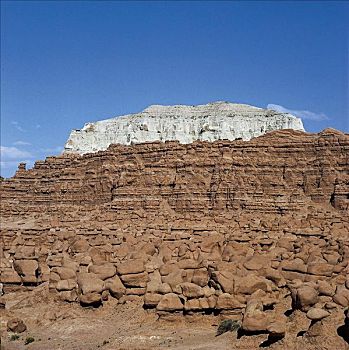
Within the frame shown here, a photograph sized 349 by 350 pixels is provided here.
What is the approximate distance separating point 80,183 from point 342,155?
2605 centimetres

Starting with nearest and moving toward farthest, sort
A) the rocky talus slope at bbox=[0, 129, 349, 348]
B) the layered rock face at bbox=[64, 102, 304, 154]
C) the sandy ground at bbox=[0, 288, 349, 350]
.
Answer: the sandy ground at bbox=[0, 288, 349, 350]
the rocky talus slope at bbox=[0, 129, 349, 348]
the layered rock face at bbox=[64, 102, 304, 154]

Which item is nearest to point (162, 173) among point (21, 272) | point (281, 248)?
point (281, 248)

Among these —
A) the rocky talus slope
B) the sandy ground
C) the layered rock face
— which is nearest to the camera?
the sandy ground

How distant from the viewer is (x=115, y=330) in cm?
1905

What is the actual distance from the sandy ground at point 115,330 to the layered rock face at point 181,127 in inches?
2395

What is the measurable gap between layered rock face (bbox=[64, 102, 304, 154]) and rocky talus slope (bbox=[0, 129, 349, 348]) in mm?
20356

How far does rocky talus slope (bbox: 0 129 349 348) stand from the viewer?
1862 cm

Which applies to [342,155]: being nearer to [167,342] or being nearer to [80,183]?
[80,183]

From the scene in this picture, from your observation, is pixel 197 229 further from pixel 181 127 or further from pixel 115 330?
pixel 181 127

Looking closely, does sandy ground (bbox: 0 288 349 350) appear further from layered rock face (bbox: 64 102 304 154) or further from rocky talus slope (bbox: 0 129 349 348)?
layered rock face (bbox: 64 102 304 154)

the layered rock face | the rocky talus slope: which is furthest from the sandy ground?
the layered rock face

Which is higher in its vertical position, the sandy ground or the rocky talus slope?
the rocky talus slope

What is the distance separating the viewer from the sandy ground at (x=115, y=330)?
1505 cm

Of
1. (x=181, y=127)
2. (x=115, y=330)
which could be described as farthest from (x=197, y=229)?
(x=181, y=127)
